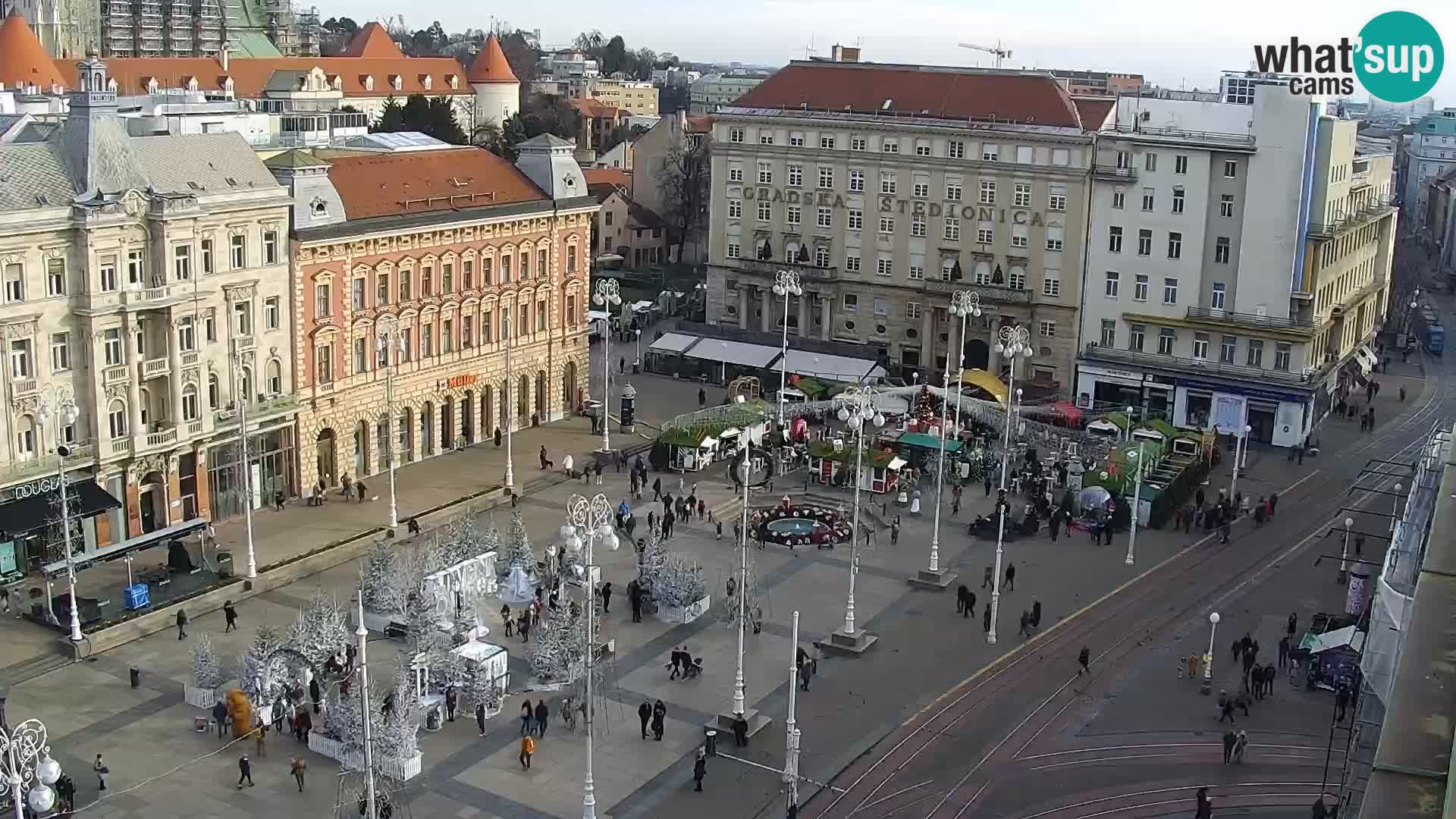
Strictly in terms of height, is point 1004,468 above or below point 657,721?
above

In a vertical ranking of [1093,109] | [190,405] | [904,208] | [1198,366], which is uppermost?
[1093,109]

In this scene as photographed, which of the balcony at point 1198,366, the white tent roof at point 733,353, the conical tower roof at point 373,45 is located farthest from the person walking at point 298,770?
the conical tower roof at point 373,45

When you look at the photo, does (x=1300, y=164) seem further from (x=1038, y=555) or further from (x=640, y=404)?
(x=640, y=404)

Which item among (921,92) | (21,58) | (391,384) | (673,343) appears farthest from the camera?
(21,58)

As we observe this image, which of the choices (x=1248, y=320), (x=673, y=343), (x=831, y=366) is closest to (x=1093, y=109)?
(x=1248, y=320)

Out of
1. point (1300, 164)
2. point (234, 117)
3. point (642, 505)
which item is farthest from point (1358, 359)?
point (234, 117)

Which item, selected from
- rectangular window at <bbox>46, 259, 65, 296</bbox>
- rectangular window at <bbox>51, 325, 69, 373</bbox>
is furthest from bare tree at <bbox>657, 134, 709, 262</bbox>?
rectangular window at <bbox>46, 259, 65, 296</bbox>

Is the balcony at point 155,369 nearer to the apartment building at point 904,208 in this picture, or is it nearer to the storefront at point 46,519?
the storefront at point 46,519

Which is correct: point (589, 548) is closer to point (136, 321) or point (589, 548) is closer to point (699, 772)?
point (699, 772)
